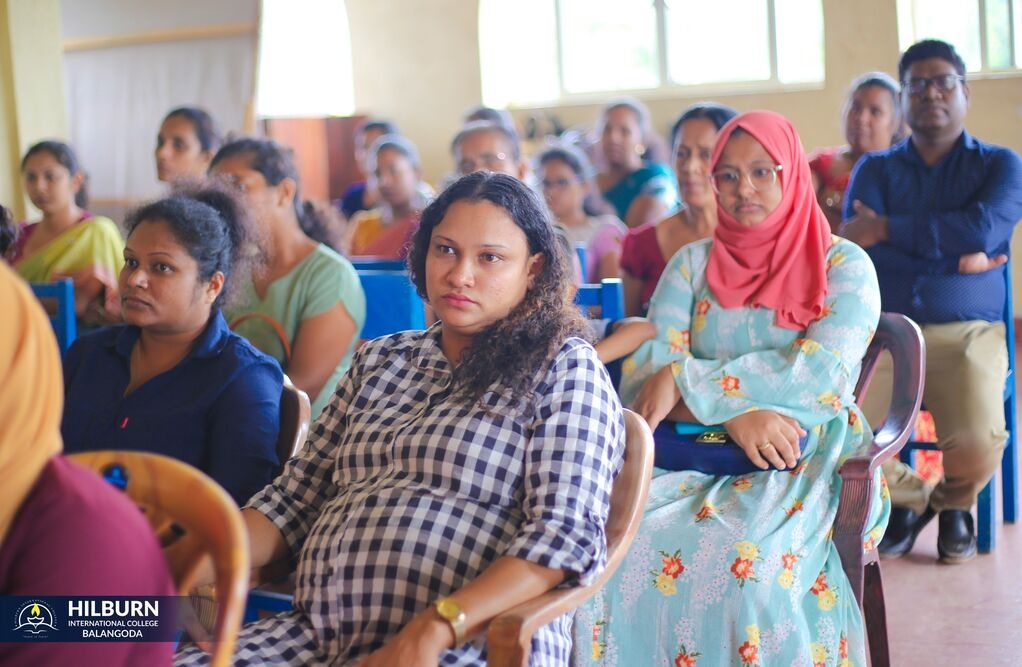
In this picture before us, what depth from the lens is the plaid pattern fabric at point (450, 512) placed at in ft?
5.05

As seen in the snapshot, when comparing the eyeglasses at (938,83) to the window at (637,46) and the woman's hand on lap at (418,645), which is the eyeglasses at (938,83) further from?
the window at (637,46)

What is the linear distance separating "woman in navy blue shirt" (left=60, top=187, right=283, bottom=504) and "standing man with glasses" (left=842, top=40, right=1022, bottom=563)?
6.26 feet

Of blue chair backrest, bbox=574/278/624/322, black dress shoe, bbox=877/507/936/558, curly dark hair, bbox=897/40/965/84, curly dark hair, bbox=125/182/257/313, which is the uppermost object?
curly dark hair, bbox=897/40/965/84

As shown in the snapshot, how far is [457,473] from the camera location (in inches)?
62.6

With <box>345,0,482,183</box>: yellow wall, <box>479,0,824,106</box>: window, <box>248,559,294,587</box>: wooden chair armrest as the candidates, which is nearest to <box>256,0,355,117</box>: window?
<box>345,0,482,183</box>: yellow wall

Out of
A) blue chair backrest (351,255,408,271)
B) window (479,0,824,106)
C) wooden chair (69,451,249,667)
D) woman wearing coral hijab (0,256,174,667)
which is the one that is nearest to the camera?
woman wearing coral hijab (0,256,174,667)

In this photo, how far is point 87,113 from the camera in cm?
750

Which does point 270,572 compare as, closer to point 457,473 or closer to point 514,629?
point 457,473

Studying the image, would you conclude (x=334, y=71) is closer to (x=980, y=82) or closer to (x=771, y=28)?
(x=771, y=28)

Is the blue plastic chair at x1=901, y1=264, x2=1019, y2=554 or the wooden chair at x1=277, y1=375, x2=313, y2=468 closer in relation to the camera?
the wooden chair at x1=277, y1=375, x2=313, y2=468

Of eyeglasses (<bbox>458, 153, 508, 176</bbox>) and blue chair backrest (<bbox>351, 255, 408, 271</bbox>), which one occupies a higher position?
eyeglasses (<bbox>458, 153, 508, 176</bbox>)

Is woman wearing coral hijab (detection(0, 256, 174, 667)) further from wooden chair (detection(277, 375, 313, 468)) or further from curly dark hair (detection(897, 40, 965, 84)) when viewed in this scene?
curly dark hair (detection(897, 40, 965, 84))

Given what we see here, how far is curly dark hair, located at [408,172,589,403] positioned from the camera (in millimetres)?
1650

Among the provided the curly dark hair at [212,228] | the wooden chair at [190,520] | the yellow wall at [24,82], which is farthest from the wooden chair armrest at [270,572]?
the yellow wall at [24,82]
